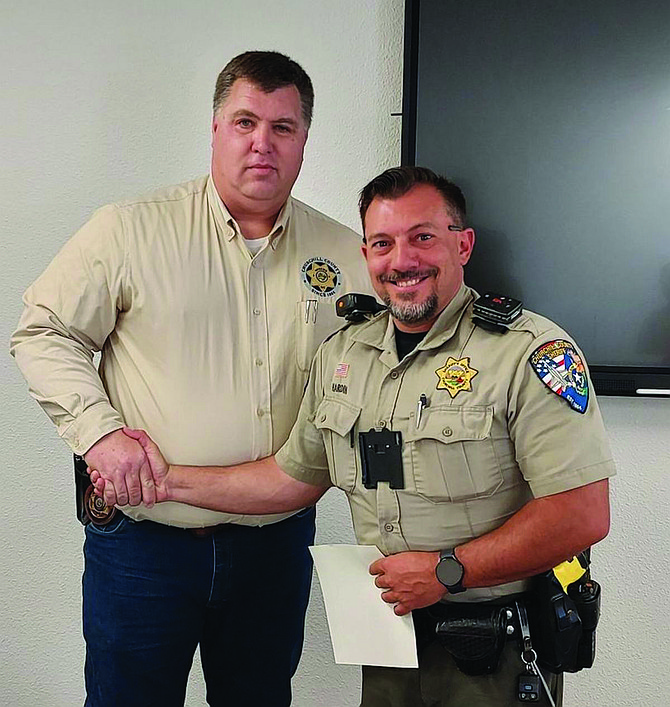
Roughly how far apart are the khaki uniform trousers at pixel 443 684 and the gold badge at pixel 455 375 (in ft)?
1.33

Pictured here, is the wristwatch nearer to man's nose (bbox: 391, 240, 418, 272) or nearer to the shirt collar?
man's nose (bbox: 391, 240, 418, 272)

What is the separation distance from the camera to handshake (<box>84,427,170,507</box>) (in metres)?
1.54

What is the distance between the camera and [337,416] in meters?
1.49

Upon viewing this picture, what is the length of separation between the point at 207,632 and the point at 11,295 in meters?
1.01

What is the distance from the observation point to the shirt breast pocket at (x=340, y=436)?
4.84 ft

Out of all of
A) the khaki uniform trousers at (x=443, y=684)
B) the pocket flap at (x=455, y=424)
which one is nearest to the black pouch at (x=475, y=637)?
the khaki uniform trousers at (x=443, y=684)

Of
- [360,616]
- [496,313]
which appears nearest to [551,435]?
[496,313]

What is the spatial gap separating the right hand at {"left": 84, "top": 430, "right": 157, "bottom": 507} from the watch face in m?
0.54

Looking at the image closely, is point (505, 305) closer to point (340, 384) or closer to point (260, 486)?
point (340, 384)

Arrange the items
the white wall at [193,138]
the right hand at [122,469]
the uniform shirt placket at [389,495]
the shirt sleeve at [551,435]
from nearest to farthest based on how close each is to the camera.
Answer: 1. the shirt sleeve at [551,435]
2. the uniform shirt placket at [389,495]
3. the right hand at [122,469]
4. the white wall at [193,138]

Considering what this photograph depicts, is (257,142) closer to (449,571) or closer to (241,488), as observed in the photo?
(241,488)

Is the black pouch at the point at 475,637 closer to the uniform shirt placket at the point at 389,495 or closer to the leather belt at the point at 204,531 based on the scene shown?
the uniform shirt placket at the point at 389,495

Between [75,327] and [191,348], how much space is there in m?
0.22

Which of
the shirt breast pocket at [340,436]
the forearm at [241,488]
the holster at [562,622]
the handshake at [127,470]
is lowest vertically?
the holster at [562,622]
